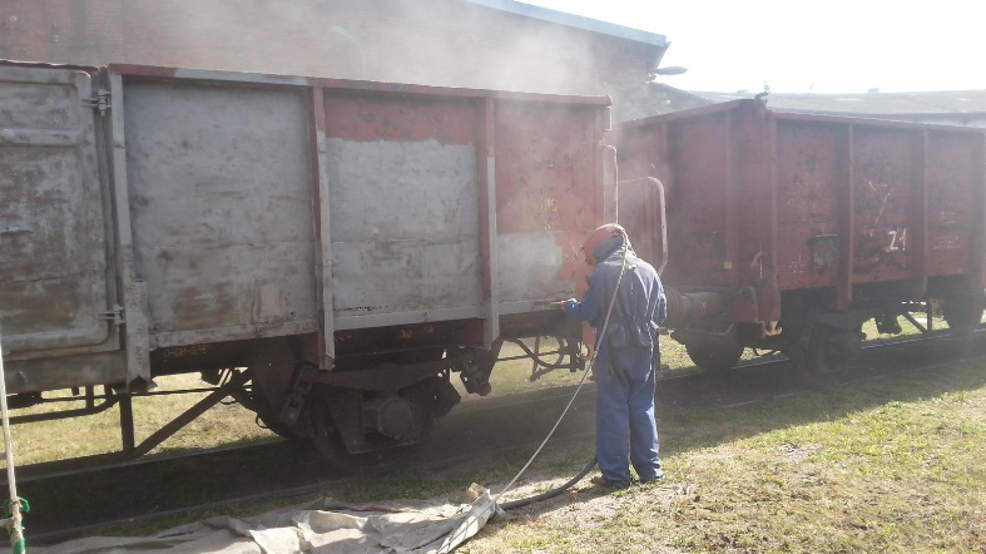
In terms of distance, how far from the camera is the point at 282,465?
585 centimetres

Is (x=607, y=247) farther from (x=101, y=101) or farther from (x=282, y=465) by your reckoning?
(x=101, y=101)

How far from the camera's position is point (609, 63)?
60.4 feet

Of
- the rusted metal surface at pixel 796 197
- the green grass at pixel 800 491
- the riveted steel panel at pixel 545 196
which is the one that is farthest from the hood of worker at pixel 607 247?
the rusted metal surface at pixel 796 197

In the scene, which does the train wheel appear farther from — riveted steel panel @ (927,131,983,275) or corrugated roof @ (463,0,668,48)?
corrugated roof @ (463,0,668,48)

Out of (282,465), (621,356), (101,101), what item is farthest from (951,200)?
(101,101)

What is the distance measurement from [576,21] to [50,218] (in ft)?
50.5

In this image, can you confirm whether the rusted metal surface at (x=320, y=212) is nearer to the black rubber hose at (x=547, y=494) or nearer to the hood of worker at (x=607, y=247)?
the hood of worker at (x=607, y=247)

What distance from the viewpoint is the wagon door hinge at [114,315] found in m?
4.17

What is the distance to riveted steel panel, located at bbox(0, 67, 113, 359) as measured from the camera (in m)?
3.91

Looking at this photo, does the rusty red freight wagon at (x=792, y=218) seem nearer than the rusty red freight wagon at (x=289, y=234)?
No

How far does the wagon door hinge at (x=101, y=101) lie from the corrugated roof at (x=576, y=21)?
13227 mm

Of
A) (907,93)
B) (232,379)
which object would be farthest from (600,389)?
(907,93)

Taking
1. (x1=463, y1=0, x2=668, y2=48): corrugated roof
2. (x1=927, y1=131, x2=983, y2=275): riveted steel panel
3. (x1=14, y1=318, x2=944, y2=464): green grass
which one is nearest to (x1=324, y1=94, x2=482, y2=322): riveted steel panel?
(x1=14, y1=318, x2=944, y2=464): green grass

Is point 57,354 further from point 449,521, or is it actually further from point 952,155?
point 952,155
